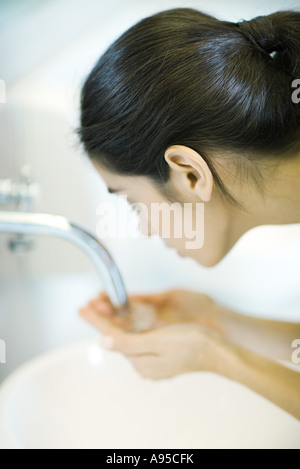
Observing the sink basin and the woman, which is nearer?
the woman

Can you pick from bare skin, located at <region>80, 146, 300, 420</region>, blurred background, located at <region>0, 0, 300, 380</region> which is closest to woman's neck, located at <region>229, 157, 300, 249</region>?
bare skin, located at <region>80, 146, 300, 420</region>

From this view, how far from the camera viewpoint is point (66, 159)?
609 millimetres

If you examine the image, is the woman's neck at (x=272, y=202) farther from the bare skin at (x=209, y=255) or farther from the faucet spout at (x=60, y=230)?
the faucet spout at (x=60, y=230)

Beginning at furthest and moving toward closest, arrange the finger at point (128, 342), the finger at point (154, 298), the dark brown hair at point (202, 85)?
the finger at point (154, 298) < the finger at point (128, 342) < the dark brown hair at point (202, 85)

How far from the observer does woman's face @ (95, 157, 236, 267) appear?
479mm

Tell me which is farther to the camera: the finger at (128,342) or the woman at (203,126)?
the finger at (128,342)

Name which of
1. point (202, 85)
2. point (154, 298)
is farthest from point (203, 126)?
point (154, 298)

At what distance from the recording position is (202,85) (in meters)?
0.42

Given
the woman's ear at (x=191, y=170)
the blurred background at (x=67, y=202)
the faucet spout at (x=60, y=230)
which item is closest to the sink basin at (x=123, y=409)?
the blurred background at (x=67, y=202)

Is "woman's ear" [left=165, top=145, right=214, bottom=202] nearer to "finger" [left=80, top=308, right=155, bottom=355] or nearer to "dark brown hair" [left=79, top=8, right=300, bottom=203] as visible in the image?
"dark brown hair" [left=79, top=8, right=300, bottom=203]

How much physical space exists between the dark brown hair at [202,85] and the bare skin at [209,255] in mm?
20

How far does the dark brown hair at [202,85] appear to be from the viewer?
1.38 ft

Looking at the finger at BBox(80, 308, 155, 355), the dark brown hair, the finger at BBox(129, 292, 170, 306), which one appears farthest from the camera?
the finger at BBox(129, 292, 170, 306)
